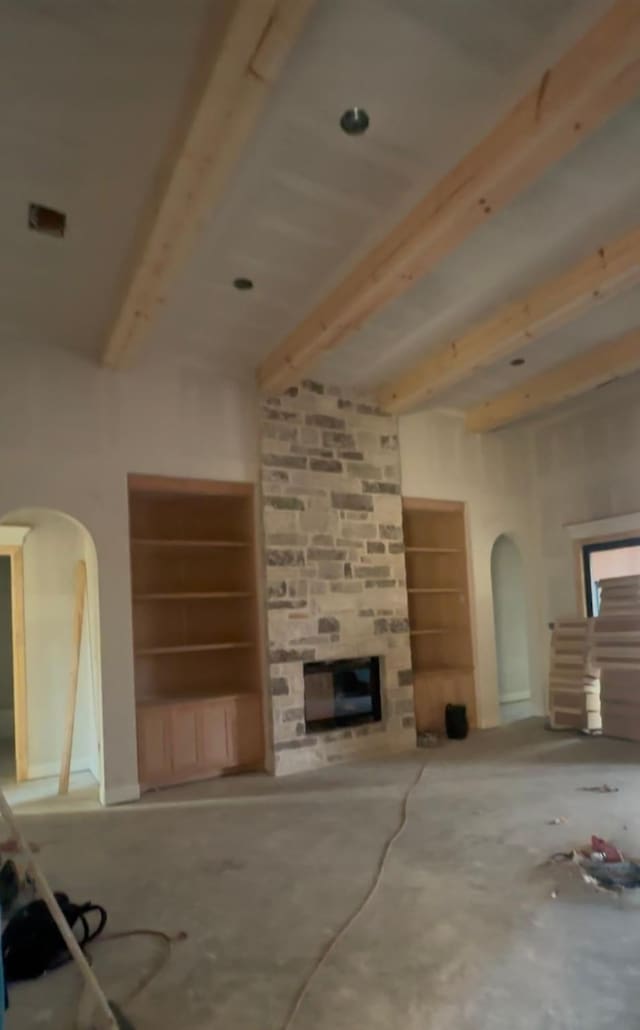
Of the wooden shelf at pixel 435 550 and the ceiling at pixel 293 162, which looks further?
the wooden shelf at pixel 435 550

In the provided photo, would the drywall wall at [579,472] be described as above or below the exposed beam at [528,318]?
below

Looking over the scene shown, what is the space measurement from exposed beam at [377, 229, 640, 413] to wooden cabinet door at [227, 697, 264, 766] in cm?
303

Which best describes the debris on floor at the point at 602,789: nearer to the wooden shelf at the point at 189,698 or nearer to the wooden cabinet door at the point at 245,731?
the wooden cabinet door at the point at 245,731

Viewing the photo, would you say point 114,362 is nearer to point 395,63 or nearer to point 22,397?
point 22,397

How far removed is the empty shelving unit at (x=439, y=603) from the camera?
6.76 m

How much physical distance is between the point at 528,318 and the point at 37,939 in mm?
4384

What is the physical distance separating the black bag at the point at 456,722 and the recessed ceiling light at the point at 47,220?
524cm

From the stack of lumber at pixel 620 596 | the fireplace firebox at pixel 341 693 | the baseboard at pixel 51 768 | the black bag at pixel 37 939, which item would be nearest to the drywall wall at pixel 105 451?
the baseboard at pixel 51 768

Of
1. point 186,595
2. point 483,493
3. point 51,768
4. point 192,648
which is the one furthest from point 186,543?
point 483,493

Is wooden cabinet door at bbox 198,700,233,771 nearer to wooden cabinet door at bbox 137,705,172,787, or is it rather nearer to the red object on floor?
wooden cabinet door at bbox 137,705,172,787

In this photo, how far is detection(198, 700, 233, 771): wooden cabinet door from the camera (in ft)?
17.3

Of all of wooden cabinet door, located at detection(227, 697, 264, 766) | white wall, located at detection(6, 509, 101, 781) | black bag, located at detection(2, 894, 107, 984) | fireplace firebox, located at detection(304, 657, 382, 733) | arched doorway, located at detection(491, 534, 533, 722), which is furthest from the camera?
arched doorway, located at detection(491, 534, 533, 722)

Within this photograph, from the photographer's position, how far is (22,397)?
185 inches

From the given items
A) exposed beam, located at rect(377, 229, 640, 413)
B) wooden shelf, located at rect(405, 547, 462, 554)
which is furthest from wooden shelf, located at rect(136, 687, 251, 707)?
exposed beam, located at rect(377, 229, 640, 413)
